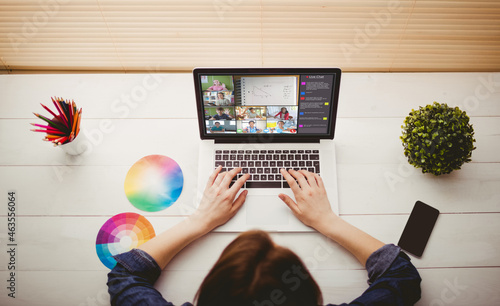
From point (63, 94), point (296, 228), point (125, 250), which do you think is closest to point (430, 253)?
point (296, 228)

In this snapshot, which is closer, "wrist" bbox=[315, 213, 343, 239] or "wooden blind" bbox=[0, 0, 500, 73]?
"wrist" bbox=[315, 213, 343, 239]

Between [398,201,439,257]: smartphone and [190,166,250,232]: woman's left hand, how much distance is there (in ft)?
1.63

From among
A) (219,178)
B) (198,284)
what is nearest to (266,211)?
(219,178)

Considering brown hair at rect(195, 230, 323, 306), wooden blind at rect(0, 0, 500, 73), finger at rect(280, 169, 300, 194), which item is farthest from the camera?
wooden blind at rect(0, 0, 500, 73)

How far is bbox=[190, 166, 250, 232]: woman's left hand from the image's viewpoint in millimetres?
860

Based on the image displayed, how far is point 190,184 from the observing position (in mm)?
Result: 957

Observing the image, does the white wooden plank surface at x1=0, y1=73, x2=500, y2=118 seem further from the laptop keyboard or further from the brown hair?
the brown hair

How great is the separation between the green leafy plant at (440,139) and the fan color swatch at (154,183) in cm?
74

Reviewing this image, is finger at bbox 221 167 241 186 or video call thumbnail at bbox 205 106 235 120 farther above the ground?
video call thumbnail at bbox 205 106 235 120

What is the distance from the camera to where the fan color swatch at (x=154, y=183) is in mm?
931

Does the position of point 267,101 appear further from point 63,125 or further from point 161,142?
point 63,125

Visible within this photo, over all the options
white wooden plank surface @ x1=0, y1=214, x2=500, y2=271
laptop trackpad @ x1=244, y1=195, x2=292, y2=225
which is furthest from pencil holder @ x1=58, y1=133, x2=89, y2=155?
laptop trackpad @ x1=244, y1=195, x2=292, y2=225

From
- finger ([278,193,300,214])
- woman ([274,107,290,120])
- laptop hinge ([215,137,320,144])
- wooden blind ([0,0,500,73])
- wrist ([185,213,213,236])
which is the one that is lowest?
wrist ([185,213,213,236])

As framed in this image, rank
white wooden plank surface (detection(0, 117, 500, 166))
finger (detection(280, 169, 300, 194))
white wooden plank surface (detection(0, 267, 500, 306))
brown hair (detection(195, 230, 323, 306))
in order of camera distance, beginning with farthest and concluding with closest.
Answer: white wooden plank surface (detection(0, 117, 500, 166))
finger (detection(280, 169, 300, 194))
white wooden plank surface (detection(0, 267, 500, 306))
brown hair (detection(195, 230, 323, 306))
